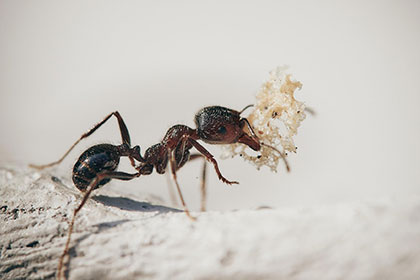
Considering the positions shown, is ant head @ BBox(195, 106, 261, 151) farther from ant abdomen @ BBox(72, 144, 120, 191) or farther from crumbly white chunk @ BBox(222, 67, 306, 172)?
ant abdomen @ BBox(72, 144, 120, 191)

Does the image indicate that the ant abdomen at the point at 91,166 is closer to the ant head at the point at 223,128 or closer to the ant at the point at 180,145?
the ant at the point at 180,145

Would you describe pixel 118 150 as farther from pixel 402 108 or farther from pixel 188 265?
pixel 402 108

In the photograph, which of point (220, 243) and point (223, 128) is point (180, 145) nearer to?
point (223, 128)

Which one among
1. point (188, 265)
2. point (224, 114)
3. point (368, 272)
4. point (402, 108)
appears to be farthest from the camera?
point (402, 108)

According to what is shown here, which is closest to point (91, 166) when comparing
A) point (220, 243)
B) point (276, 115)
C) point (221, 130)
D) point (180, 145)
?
point (180, 145)

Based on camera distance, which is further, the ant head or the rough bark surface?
the ant head

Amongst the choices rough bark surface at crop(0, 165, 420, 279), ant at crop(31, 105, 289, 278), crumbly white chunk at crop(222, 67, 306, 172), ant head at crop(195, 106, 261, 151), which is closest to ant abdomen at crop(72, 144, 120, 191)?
ant at crop(31, 105, 289, 278)

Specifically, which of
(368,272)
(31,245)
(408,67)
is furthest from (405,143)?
(31,245)
